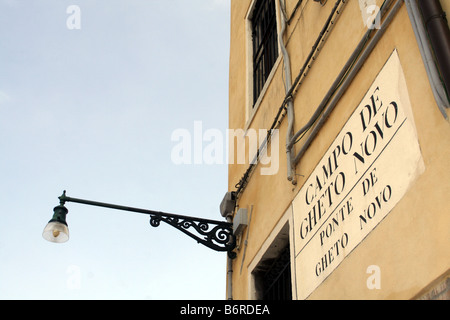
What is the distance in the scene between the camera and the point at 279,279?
5820 millimetres

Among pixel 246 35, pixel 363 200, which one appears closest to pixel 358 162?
pixel 363 200

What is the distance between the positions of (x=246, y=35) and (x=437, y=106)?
5.81 meters

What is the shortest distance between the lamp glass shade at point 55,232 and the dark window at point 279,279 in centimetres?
256

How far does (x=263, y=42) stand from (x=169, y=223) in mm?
2883

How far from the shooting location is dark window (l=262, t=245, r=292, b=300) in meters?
5.60

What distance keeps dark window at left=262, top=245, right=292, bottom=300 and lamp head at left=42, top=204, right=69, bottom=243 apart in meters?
2.56

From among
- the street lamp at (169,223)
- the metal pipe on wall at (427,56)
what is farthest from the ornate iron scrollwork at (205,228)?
the metal pipe on wall at (427,56)

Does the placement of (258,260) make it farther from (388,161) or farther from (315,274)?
(388,161)

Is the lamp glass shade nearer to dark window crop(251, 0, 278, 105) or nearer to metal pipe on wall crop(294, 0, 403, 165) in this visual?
dark window crop(251, 0, 278, 105)

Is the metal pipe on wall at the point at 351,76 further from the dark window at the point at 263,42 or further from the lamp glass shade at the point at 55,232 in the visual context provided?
the lamp glass shade at the point at 55,232

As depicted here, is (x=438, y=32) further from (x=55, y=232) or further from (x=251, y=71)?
(x=55, y=232)

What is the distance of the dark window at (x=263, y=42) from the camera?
24.6 feet

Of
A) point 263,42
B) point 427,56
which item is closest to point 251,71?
point 263,42

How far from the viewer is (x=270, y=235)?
5828 millimetres
